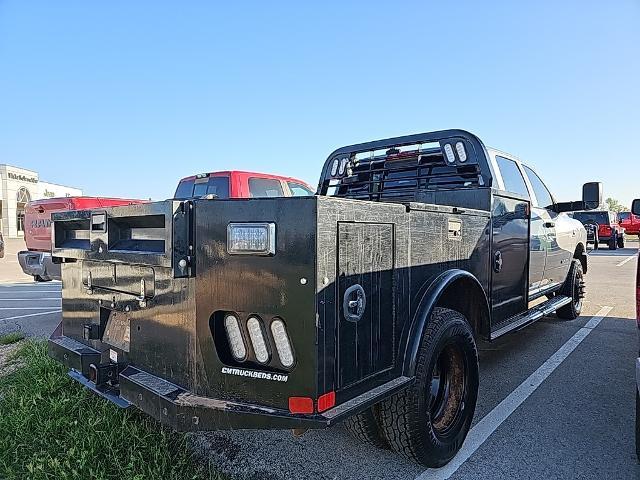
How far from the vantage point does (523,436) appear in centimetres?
331

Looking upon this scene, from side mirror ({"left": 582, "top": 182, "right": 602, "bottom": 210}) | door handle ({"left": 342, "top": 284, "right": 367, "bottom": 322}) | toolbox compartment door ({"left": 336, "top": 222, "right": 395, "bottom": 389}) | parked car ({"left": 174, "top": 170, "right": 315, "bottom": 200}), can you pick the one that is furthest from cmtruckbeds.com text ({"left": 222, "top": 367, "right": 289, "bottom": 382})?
parked car ({"left": 174, "top": 170, "right": 315, "bottom": 200})

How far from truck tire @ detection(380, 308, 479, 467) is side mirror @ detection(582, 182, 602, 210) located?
3.15 m

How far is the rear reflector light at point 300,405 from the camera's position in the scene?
6.75ft

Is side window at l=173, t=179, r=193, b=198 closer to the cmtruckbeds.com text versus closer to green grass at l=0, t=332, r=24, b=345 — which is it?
green grass at l=0, t=332, r=24, b=345

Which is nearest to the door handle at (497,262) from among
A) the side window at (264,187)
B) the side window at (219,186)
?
the side window at (264,187)

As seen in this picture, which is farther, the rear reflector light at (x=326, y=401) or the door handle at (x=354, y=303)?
the door handle at (x=354, y=303)

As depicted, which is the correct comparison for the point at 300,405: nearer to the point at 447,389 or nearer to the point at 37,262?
the point at 447,389

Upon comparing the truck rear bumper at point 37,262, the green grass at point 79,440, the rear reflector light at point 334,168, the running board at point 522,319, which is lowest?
the green grass at point 79,440

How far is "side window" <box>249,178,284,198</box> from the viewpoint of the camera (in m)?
8.29

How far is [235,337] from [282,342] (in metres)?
0.26

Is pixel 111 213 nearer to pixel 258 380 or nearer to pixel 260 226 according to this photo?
pixel 260 226

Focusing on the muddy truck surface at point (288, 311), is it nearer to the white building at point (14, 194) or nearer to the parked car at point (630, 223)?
the parked car at point (630, 223)

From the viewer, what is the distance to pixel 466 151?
Result: 419 cm

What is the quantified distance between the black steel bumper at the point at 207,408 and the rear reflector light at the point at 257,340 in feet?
0.72
